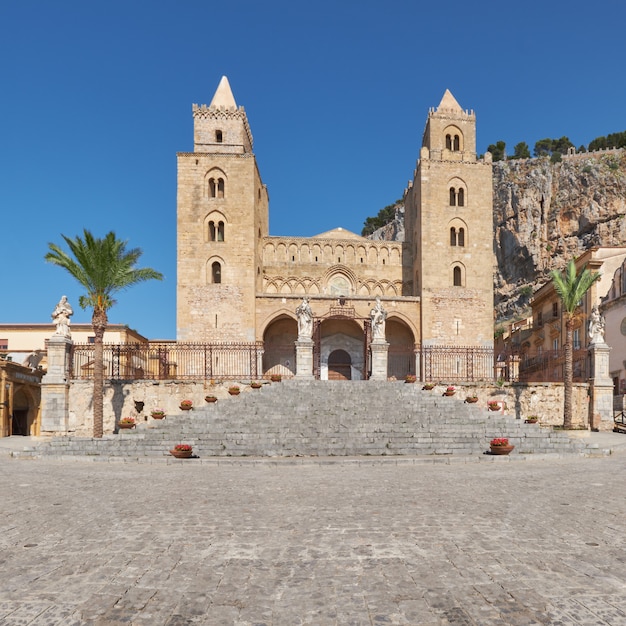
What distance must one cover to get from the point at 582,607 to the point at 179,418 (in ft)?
50.2

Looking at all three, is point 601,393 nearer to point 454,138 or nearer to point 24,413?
point 454,138

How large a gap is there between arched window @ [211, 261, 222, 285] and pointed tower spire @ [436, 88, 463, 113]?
743 inches

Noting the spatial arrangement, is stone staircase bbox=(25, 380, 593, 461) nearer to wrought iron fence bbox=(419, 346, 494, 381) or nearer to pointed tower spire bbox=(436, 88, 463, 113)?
wrought iron fence bbox=(419, 346, 494, 381)

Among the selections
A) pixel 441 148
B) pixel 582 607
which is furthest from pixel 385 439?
pixel 441 148

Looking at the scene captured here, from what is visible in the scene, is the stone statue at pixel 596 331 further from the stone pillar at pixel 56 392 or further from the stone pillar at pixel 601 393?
the stone pillar at pixel 56 392

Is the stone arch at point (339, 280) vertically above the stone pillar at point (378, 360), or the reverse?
the stone arch at point (339, 280)

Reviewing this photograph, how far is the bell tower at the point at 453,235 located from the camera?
1409 inches

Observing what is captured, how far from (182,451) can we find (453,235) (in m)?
27.8

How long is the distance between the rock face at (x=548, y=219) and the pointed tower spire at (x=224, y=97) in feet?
140

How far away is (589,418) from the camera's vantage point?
23719 millimetres

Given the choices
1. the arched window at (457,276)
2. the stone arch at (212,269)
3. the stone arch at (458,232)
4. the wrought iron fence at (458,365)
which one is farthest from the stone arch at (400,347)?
the stone arch at (212,269)

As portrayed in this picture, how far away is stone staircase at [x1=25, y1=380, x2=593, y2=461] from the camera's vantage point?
16000 millimetres

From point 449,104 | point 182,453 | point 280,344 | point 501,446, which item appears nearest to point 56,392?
point 182,453

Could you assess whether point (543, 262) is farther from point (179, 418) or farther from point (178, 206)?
point (179, 418)
